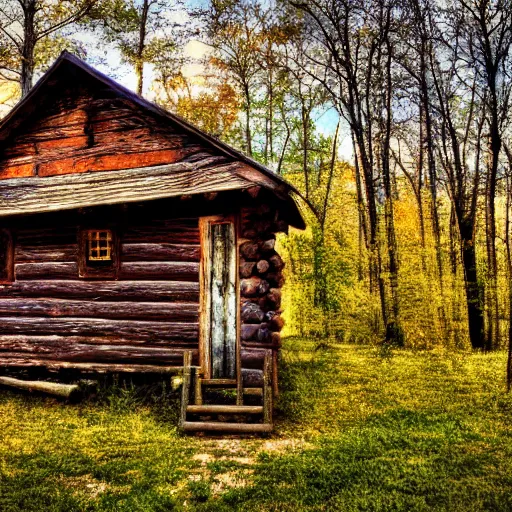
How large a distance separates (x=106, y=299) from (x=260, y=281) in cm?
315

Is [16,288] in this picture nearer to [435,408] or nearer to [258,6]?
[435,408]

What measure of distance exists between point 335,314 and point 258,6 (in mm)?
14984

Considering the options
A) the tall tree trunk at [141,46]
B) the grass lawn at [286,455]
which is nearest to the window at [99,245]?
the grass lawn at [286,455]

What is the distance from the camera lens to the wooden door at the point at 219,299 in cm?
834

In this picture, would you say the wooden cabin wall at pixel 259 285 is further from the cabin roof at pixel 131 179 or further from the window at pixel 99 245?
the window at pixel 99 245

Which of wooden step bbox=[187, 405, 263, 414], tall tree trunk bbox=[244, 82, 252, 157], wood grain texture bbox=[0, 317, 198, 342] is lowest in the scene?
wooden step bbox=[187, 405, 263, 414]

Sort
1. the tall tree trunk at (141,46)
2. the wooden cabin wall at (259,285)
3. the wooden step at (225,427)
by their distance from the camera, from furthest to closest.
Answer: the tall tree trunk at (141,46)
the wooden cabin wall at (259,285)
the wooden step at (225,427)

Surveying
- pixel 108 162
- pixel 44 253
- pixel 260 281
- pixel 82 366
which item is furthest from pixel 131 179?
pixel 82 366

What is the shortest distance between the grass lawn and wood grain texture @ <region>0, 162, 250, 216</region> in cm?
358

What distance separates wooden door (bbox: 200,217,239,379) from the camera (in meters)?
8.34

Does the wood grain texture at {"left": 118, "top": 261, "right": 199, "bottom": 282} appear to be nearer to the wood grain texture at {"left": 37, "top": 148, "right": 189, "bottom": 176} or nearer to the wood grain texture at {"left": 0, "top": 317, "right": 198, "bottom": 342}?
the wood grain texture at {"left": 0, "top": 317, "right": 198, "bottom": 342}

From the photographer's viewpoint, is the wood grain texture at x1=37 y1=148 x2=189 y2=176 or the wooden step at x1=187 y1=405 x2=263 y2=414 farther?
the wood grain texture at x1=37 y1=148 x2=189 y2=176

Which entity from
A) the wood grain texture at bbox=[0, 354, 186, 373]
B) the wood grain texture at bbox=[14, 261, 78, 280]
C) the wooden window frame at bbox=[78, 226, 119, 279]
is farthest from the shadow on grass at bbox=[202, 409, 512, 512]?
the wood grain texture at bbox=[14, 261, 78, 280]

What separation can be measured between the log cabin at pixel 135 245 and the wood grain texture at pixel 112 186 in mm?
26
